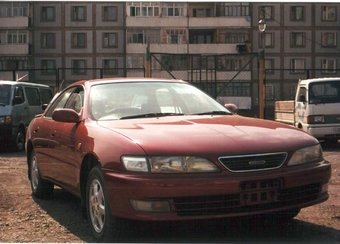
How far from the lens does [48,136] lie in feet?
18.6

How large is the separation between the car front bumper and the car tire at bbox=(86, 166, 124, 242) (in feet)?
0.37

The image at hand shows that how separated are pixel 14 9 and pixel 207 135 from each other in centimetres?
5411

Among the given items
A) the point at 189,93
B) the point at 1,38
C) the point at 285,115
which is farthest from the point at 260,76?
the point at 1,38

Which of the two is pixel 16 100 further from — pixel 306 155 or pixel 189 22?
pixel 189 22

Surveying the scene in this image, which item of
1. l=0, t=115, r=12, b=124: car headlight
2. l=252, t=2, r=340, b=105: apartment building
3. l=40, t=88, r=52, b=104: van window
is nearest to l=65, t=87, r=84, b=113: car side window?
l=0, t=115, r=12, b=124: car headlight

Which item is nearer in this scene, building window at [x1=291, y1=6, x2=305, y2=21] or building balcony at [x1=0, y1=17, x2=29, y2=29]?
building balcony at [x1=0, y1=17, x2=29, y2=29]

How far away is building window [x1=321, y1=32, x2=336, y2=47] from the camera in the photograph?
54.4 metres

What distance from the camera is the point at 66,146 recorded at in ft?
16.4

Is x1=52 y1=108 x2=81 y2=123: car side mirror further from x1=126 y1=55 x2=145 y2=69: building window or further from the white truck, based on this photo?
x1=126 y1=55 x2=145 y2=69: building window

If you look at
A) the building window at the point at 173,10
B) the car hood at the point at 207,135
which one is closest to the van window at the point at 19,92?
the car hood at the point at 207,135

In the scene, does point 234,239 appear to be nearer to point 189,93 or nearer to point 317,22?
point 189,93

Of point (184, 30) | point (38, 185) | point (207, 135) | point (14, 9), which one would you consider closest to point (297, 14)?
point (184, 30)

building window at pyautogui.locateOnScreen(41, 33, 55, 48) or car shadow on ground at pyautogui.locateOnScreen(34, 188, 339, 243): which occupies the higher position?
building window at pyautogui.locateOnScreen(41, 33, 55, 48)

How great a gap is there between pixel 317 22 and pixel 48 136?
→ 53.0 meters
